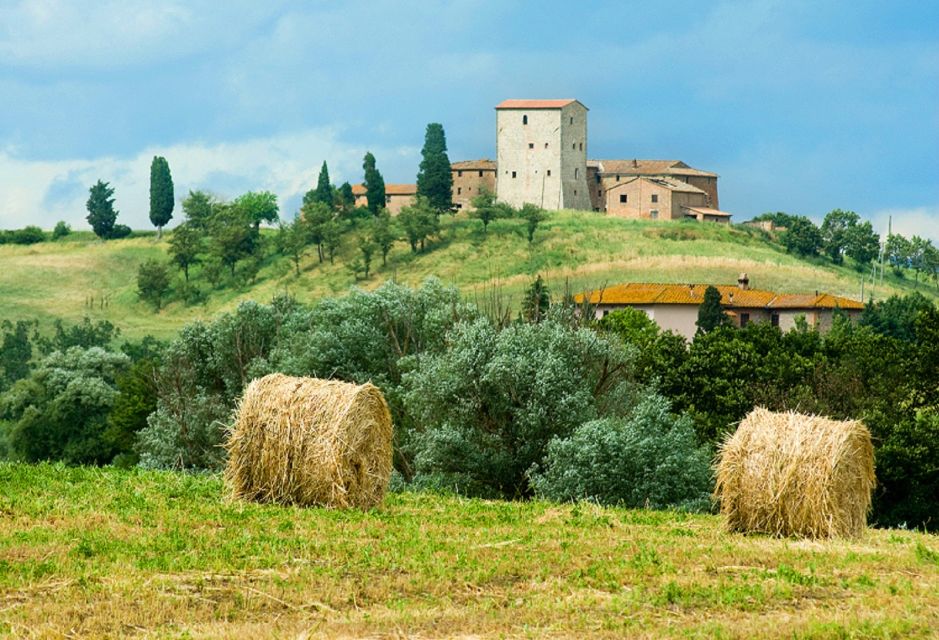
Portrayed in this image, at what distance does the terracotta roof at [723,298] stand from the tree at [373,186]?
50.6 meters

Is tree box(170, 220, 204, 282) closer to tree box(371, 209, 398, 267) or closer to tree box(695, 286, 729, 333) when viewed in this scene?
tree box(371, 209, 398, 267)

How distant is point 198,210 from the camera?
521 ft

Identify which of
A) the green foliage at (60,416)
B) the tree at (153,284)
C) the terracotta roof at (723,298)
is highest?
the tree at (153,284)

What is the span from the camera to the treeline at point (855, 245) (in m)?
150

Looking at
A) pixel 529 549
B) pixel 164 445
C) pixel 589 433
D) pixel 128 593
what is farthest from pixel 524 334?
pixel 128 593

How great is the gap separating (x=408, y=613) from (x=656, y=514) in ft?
27.4

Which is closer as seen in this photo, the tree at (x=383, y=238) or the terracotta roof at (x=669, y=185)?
the tree at (x=383, y=238)

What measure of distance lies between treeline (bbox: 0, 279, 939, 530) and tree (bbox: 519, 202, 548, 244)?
5932 centimetres

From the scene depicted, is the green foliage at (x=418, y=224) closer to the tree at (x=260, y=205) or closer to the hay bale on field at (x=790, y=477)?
the tree at (x=260, y=205)

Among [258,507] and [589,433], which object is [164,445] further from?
[258,507]

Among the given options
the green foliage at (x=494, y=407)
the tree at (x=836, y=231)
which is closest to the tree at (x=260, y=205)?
the tree at (x=836, y=231)

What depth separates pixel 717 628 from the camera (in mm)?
10531

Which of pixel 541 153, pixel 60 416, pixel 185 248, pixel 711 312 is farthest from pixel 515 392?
pixel 541 153

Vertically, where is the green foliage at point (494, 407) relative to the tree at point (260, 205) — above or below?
below
